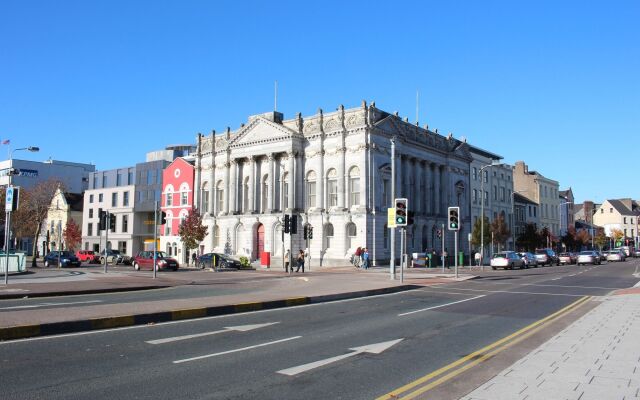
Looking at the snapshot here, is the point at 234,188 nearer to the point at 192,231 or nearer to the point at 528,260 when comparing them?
the point at 192,231

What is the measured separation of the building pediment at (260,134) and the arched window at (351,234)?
1106 centimetres

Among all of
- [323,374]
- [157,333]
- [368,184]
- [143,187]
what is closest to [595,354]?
[323,374]

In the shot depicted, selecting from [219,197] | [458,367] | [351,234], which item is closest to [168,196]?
[219,197]

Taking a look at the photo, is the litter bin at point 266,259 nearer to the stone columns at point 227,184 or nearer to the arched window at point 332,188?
the arched window at point 332,188

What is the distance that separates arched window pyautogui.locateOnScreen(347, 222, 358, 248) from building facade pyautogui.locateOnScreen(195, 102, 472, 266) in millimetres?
98

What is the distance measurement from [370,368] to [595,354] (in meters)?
3.67

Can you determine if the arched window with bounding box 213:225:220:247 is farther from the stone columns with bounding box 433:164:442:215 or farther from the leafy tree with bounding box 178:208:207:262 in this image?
the stone columns with bounding box 433:164:442:215

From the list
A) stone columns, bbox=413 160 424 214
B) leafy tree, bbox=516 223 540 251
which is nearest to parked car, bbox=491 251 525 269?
stone columns, bbox=413 160 424 214

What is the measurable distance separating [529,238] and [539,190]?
619 inches

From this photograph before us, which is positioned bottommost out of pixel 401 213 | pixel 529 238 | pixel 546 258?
pixel 546 258

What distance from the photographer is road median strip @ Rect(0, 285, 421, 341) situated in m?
10.1

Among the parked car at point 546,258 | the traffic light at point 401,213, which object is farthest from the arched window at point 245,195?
the traffic light at point 401,213

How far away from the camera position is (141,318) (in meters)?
12.2

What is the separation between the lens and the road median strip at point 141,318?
33.2ft
